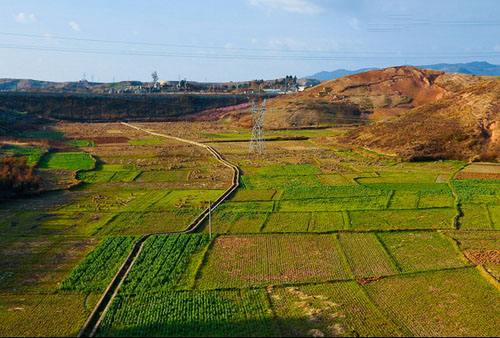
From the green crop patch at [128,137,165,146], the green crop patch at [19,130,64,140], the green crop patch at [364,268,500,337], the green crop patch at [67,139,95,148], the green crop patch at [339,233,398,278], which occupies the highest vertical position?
the green crop patch at [19,130,64,140]

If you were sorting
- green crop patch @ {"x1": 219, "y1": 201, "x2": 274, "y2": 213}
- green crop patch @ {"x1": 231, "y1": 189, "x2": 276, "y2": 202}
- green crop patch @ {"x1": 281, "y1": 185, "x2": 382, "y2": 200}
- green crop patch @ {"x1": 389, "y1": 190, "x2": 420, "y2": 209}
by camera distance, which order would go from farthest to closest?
green crop patch @ {"x1": 281, "y1": 185, "x2": 382, "y2": 200} < green crop patch @ {"x1": 231, "y1": 189, "x2": 276, "y2": 202} < green crop patch @ {"x1": 389, "y1": 190, "x2": 420, "y2": 209} < green crop patch @ {"x1": 219, "y1": 201, "x2": 274, "y2": 213}

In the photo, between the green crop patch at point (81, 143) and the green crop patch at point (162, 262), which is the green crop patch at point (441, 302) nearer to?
the green crop patch at point (162, 262)

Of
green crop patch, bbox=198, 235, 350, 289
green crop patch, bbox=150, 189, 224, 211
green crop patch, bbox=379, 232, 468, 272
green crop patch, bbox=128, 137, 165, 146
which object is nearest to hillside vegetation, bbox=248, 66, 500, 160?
green crop patch, bbox=128, 137, 165, 146

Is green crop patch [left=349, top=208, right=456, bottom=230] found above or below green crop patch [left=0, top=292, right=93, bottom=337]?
above

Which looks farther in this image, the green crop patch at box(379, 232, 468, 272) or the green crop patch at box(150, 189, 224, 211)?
the green crop patch at box(150, 189, 224, 211)

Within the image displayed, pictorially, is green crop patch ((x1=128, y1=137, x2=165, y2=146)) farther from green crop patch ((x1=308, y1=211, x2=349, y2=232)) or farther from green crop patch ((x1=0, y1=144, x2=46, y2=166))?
green crop patch ((x1=308, y1=211, x2=349, y2=232))

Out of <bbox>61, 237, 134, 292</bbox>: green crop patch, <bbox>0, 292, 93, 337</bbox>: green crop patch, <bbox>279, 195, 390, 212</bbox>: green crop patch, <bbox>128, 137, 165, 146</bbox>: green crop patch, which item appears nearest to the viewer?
<bbox>0, 292, 93, 337</bbox>: green crop patch
